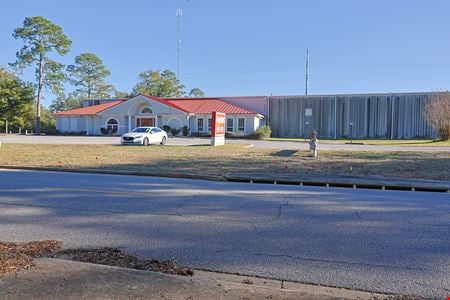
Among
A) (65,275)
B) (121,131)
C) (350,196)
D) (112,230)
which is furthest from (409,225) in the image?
(121,131)

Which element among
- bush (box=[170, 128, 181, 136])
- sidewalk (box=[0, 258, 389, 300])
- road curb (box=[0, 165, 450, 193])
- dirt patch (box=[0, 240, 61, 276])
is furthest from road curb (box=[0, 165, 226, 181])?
bush (box=[170, 128, 181, 136])

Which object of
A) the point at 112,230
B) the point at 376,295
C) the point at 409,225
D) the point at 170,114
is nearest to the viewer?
the point at 376,295

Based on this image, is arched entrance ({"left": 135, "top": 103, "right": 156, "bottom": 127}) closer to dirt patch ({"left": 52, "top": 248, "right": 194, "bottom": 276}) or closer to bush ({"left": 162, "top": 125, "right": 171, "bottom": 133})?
bush ({"left": 162, "top": 125, "right": 171, "bottom": 133})

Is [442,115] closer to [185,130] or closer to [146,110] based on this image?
[185,130]

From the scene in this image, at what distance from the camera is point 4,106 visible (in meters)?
60.4

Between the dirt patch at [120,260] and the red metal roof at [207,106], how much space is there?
1768 inches

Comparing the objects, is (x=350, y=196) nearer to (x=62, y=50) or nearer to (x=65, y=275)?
(x=65, y=275)

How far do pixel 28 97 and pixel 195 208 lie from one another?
6240 centimetres

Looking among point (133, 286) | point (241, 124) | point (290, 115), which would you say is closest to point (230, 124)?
point (241, 124)

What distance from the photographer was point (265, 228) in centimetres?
638

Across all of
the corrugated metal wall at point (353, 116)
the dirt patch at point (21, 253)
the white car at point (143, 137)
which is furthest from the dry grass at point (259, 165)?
the corrugated metal wall at point (353, 116)

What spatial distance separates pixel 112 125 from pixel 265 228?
4911cm

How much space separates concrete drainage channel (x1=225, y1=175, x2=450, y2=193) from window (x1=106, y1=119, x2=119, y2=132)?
138 ft

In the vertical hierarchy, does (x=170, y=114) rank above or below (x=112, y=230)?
above
